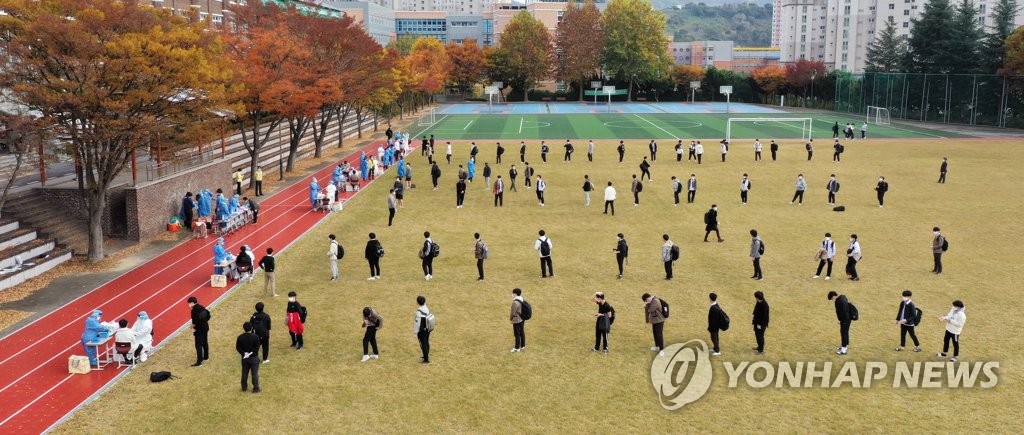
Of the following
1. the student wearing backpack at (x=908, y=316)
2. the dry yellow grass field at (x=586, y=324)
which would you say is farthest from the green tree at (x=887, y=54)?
the student wearing backpack at (x=908, y=316)

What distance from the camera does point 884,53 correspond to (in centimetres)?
9625

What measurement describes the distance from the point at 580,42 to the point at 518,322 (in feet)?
345

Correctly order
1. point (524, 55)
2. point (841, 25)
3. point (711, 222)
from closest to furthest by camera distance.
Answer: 1. point (711, 222)
2. point (524, 55)
3. point (841, 25)

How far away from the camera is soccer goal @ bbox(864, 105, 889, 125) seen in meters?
74.6

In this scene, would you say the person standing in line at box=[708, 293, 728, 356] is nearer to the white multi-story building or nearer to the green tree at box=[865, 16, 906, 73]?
the green tree at box=[865, 16, 906, 73]

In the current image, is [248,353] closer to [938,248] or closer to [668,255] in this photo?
[668,255]

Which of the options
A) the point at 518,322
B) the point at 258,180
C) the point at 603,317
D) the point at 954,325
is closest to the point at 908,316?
the point at 954,325

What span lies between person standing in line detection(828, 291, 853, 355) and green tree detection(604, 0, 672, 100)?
10323 centimetres

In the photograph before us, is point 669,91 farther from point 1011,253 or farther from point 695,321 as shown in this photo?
point 695,321

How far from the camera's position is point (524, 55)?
11669cm

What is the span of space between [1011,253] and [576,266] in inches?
531

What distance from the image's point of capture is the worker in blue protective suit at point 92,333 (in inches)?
613

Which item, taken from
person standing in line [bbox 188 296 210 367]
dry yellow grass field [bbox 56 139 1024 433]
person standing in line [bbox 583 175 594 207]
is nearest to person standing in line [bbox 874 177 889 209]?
dry yellow grass field [bbox 56 139 1024 433]

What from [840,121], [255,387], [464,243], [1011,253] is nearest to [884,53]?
[840,121]
